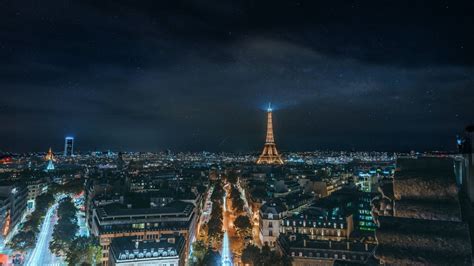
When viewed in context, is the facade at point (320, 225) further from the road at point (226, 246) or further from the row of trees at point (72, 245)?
the row of trees at point (72, 245)

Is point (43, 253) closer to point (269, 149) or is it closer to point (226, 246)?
point (226, 246)

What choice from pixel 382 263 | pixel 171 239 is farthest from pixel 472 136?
pixel 171 239

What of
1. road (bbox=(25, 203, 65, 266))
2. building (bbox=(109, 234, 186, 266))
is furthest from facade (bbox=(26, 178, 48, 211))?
building (bbox=(109, 234, 186, 266))

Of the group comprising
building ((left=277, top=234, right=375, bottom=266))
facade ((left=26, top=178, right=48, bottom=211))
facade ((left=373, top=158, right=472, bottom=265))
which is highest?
facade ((left=373, top=158, right=472, bottom=265))

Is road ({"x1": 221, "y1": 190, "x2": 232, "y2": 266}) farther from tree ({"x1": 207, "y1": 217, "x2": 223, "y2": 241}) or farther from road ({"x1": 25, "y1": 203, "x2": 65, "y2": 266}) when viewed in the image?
road ({"x1": 25, "y1": 203, "x2": 65, "y2": 266})

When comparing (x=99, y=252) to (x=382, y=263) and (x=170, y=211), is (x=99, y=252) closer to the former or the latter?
(x=170, y=211)
